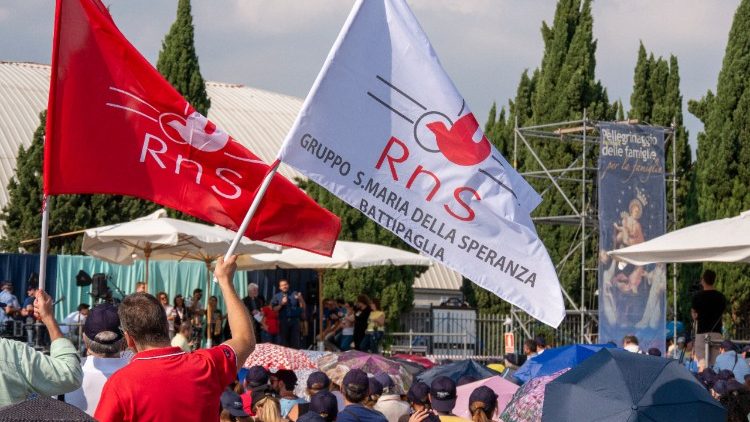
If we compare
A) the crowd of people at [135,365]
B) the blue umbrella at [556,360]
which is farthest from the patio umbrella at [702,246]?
A: the crowd of people at [135,365]

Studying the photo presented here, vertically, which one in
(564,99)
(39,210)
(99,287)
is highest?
(564,99)

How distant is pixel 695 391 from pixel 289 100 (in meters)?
53.8

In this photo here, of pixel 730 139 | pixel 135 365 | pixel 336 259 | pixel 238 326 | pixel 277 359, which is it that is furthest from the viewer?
pixel 730 139

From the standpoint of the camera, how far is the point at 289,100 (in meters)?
60.6

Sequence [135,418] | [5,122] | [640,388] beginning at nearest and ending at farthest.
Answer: [135,418] → [640,388] → [5,122]

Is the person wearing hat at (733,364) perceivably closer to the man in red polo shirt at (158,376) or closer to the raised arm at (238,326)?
the raised arm at (238,326)

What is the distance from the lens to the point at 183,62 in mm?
39156

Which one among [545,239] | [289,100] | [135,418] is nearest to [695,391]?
[135,418]

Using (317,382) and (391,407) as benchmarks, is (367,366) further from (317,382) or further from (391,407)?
(391,407)

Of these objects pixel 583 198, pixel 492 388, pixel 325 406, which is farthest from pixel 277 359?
pixel 583 198

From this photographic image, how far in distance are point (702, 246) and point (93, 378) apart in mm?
9876

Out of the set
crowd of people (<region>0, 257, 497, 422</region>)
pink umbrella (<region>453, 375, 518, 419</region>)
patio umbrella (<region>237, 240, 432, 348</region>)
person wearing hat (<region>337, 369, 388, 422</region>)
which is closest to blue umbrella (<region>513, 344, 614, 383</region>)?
pink umbrella (<region>453, 375, 518, 419</region>)

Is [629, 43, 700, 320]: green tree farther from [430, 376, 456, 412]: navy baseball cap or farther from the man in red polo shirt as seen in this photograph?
the man in red polo shirt

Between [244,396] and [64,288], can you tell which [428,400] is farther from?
[64,288]
